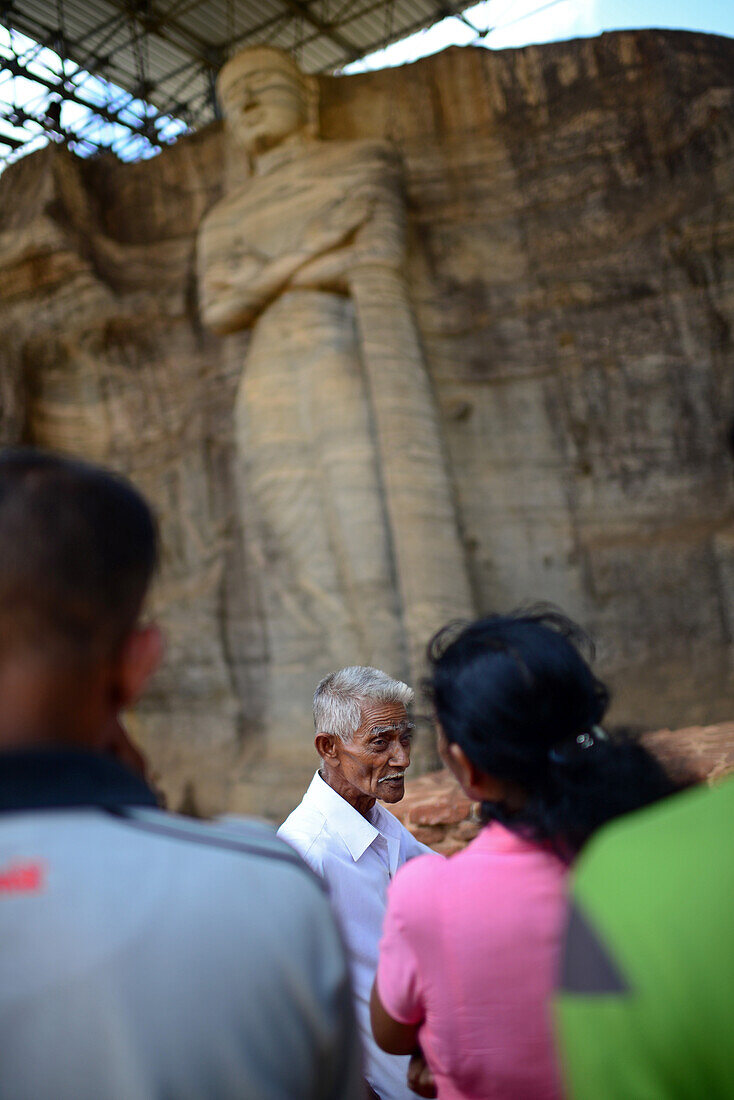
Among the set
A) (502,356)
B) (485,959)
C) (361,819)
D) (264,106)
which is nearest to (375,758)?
(361,819)

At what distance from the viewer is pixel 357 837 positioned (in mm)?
1920

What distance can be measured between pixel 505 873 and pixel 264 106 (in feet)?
23.6

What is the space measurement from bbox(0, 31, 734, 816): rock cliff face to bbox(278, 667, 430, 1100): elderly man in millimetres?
4191

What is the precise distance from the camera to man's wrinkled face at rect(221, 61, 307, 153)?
6.95m

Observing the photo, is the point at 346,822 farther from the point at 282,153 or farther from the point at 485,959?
the point at 282,153

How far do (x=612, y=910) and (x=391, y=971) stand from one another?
0.56 m

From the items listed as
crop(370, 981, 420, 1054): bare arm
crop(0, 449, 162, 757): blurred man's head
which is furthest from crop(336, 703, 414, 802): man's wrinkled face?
crop(0, 449, 162, 757): blurred man's head

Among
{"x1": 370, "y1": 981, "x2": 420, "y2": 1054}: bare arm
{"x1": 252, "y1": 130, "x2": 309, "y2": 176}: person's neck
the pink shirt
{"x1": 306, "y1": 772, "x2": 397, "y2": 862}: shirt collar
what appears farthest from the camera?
{"x1": 252, "y1": 130, "x2": 309, "y2": 176}: person's neck

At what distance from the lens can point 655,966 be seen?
0.72 m

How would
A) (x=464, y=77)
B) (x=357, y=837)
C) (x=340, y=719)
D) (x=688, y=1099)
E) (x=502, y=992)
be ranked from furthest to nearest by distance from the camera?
(x=464, y=77)
(x=340, y=719)
(x=357, y=837)
(x=502, y=992)
(x=688, y=1099)

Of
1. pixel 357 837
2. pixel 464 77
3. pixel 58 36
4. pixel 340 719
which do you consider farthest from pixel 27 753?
pixel 58 36

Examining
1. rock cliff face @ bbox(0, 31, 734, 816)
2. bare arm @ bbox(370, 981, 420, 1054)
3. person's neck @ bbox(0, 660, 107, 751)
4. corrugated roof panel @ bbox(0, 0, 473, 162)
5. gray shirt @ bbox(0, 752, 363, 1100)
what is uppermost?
corrugated roof panel @ bbox(0, 0, 473, 162)

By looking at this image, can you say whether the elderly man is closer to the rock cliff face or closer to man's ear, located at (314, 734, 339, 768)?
man's ear, located at (314, 734, 339, 768)

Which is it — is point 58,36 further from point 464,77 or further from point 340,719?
point 340,719
